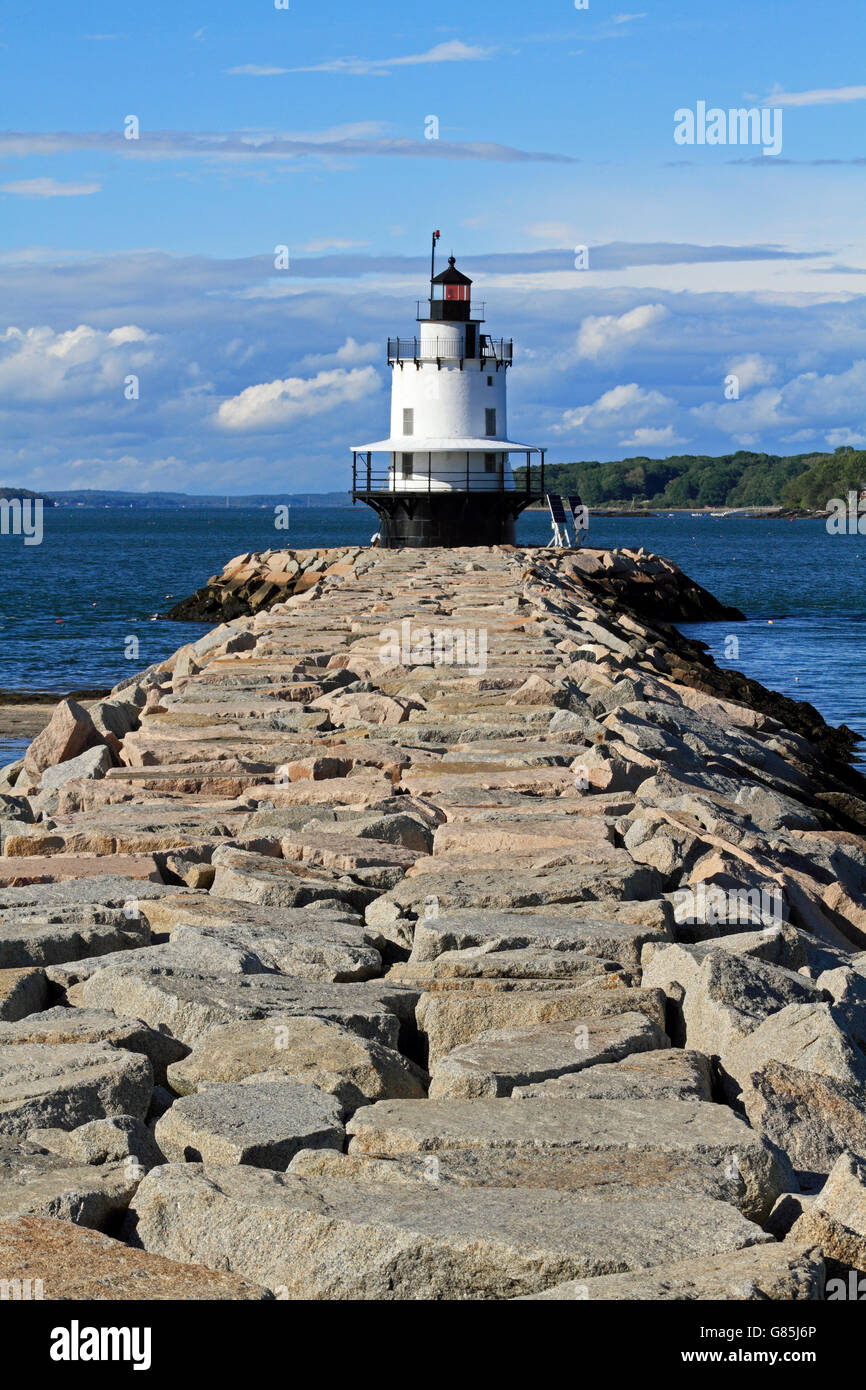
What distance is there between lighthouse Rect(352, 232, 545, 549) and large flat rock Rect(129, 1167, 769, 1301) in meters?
34.1

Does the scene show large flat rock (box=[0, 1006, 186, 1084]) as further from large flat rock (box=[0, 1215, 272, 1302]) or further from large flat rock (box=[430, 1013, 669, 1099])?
large flat rock (box=[0, 1215, 272, 1302])

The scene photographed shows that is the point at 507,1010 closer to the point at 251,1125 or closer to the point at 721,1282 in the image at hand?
the point at 251,1125

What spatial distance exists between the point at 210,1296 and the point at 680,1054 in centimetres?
162

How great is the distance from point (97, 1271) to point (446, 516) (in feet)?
114

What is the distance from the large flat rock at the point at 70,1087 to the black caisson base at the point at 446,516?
3316 cm

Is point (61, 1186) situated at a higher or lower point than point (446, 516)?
lower

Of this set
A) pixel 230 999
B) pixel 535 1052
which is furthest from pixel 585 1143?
pixel 230 999

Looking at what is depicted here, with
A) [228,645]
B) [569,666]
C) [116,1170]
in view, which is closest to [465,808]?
[116,1170]

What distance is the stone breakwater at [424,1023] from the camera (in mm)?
3031

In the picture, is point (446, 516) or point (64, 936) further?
point (446, 516)

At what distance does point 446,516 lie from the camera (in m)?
37.3

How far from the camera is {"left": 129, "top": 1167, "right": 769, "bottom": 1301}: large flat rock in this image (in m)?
2.95

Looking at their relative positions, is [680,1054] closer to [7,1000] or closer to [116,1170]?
[116,1170]
